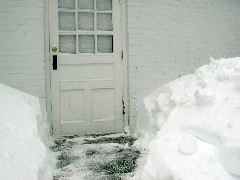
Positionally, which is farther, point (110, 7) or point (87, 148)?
point (110, 7)

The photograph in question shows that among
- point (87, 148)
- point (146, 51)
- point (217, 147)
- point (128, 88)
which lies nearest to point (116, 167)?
point (87, 148)

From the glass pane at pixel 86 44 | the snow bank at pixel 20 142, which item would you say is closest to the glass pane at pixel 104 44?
the glass pane at pixel 86 44

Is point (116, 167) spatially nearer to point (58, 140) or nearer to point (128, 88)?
point (58, 140)

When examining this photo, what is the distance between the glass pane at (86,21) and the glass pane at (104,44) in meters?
0.25

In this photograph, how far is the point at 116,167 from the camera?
429 centimetres

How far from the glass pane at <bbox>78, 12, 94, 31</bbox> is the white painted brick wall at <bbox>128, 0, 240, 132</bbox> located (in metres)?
0.69

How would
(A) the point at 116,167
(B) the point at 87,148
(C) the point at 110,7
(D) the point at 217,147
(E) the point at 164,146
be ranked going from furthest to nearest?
(C) the point at 110,7 → (B) the point at 87,148 → (A) the point at 116,167 → (E) the point at 164,146 → (D) the point at 217,147

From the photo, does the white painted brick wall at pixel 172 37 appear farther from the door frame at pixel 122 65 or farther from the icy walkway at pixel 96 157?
the icy walkway at pixel 96 157

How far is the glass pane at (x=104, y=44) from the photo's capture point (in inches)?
234

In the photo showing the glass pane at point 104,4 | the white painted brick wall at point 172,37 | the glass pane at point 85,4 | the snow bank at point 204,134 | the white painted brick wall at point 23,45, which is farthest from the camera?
the white painted brick wall at point 172,37

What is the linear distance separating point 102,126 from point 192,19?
2729 mm

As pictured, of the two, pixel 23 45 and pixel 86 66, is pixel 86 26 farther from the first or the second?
pixel 23 45

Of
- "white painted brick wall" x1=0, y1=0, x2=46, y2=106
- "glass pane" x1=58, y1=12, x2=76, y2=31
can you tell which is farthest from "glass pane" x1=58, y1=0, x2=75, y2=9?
"white painted brick wall" x1=0, y1=0, x2=46, y2=106

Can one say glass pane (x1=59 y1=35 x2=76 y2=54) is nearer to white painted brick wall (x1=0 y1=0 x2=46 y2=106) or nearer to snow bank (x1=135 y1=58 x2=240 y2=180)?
white painted brick wall (x1=0 y1=0 x2=46 y2=106)
